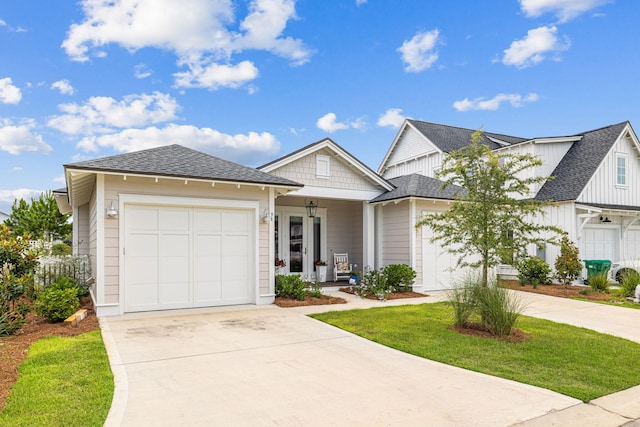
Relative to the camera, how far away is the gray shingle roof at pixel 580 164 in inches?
615

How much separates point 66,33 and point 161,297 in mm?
8571

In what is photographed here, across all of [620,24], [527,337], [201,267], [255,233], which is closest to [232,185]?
[255,233]

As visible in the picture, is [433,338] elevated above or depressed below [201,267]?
below

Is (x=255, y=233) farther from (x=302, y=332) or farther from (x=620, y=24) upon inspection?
(x=620, y=24)

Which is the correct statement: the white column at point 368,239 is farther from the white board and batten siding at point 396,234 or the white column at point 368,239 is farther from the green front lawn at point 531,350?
the green front lawn at point 531,350

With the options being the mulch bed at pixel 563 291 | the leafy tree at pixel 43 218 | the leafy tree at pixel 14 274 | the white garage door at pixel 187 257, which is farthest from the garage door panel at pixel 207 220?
the leafy tree at pixel 43 218

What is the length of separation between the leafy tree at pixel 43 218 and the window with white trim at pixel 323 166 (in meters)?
22.6

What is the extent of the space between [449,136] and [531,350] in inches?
669

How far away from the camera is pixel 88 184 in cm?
902

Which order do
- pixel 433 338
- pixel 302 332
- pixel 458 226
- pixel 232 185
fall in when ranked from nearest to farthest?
pixel 433 338
pixel 302 332
pixel 458 226
pixel 232 185

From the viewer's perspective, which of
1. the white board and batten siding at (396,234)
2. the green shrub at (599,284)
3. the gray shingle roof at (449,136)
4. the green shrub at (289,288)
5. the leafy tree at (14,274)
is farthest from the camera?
the gray shingle roof at (449,136)

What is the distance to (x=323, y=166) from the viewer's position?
41.2 feet

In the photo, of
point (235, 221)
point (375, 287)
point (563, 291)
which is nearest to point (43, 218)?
point (235, 221)

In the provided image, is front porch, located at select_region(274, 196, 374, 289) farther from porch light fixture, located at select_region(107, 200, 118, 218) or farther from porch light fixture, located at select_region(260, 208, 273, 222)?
porch light fixture, located at select_region(107, 200, 118, 218)
